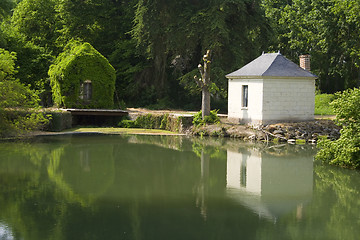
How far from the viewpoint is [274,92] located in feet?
86.3

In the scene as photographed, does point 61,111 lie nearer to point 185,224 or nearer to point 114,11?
point 114,11

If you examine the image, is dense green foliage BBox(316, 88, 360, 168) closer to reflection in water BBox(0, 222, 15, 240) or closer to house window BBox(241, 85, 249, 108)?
house window BBox(241, 85, 249, 108)

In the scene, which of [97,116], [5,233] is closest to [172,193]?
[5,233]

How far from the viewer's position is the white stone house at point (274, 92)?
86.1 ft

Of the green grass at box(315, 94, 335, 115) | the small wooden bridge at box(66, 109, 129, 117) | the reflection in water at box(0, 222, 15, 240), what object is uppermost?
the green grass at box(315, 94, 335, 115)

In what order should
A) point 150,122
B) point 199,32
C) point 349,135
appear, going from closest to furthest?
point 349,135 → point 150,122 → point 199,32

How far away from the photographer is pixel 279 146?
2355 cm

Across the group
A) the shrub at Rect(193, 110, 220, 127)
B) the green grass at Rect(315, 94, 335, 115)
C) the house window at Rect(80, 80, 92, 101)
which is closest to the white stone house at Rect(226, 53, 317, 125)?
the shrub at Rect(193, 110, 220, 127)

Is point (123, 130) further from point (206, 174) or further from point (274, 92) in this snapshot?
point (206, 174)

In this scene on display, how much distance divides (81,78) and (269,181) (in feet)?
60.4

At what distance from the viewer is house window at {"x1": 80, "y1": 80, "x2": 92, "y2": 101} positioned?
3222 centimetres

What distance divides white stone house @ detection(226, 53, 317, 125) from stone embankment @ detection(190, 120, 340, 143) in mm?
776

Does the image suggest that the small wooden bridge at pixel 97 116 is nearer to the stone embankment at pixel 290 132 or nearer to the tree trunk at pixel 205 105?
the tree trunk at pixel 205 105

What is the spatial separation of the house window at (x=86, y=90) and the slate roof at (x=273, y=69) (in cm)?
966
